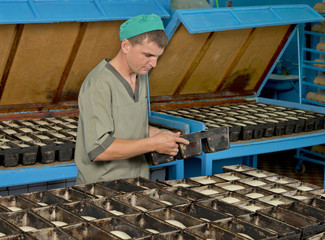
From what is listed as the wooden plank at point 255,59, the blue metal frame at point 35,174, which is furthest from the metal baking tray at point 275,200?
the wooden plank at point 255,59

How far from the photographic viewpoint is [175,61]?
4.96 m

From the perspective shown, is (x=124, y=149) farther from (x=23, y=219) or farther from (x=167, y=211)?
(x=23, y=219)

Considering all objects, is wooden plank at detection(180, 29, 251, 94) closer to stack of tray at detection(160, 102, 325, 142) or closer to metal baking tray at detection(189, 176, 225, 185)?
stack of tray at detection(160, 102, 325, 142)

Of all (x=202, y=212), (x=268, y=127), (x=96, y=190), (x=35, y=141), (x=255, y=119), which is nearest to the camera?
(x=202, y=212)

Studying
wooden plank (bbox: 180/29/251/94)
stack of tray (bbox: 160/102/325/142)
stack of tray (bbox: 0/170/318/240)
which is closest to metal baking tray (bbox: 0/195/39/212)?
stack of tray (bbox: 0/170/318/240)

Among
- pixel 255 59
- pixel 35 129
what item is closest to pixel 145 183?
pixel 35 129

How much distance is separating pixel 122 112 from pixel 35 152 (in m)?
1.18

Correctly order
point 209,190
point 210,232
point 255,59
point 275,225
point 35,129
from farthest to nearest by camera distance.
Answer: point 255,59
point 35,129
point 209,190
point 275,225
point 210,232

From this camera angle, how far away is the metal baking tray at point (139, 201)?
224 centimetres

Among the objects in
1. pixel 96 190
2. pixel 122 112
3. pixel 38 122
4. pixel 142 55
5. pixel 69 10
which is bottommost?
pixel 96 190

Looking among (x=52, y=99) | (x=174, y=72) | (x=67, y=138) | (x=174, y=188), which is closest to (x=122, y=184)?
(x=174, y=188)

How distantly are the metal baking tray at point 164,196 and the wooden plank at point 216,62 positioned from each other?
2.80m

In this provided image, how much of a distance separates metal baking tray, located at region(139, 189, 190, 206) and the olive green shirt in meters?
0.35

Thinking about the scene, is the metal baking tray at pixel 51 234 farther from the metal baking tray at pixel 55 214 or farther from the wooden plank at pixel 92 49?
the wooden plank at pixel 92 49
